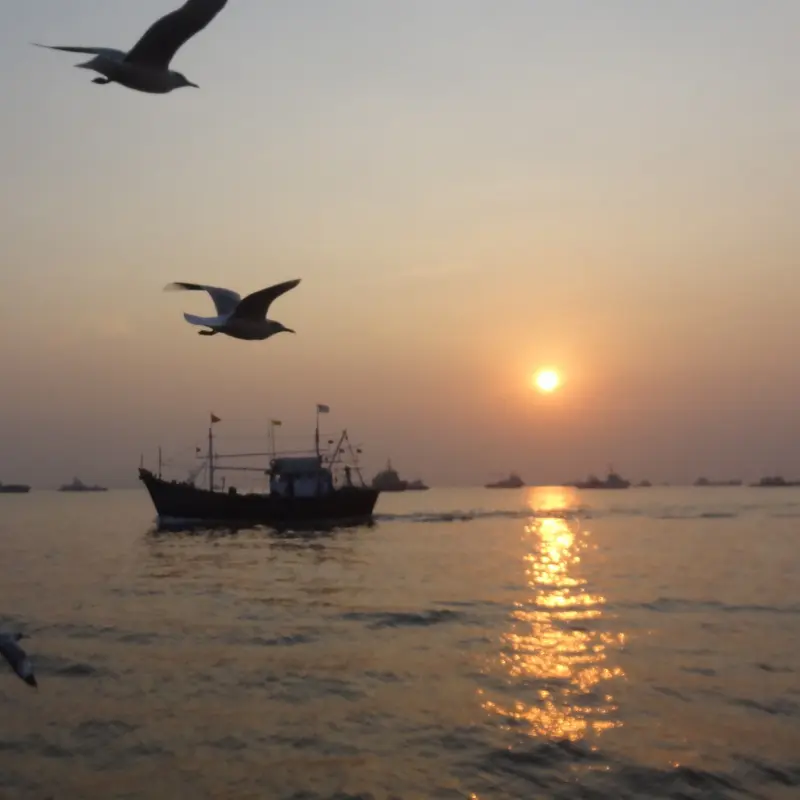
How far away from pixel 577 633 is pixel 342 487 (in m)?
57.5

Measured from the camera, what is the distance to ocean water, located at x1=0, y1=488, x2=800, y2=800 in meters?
16.3

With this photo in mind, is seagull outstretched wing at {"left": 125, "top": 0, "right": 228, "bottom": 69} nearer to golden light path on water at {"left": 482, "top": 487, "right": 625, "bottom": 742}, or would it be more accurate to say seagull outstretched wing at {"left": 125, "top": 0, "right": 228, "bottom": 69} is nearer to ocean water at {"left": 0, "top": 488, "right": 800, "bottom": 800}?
ocean water at {"left": 0, "top": 488, "right": 800, "bottom": 800}

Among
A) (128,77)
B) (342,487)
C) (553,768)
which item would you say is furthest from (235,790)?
(342,487)

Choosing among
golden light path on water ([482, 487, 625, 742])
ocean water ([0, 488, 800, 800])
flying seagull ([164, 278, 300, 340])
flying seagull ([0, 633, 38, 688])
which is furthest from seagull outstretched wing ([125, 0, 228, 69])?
golden light path on water ([482, 487, 625, 742])

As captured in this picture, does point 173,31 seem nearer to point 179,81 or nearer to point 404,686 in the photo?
point 179,81

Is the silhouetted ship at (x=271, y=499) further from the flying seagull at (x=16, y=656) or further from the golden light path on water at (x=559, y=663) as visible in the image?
the flying seagull at (x=16, y=656)

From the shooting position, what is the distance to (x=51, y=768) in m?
16.6

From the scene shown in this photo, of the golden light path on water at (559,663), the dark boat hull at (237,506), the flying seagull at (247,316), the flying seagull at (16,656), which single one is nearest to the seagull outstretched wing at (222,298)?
the flying seagull at (247,316)

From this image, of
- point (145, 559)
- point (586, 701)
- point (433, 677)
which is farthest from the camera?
point (145, 559)

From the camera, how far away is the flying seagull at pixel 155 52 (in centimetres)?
1029

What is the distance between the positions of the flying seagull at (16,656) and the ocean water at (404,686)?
834 millimetres

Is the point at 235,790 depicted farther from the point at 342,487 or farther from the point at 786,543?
the point at 342,487

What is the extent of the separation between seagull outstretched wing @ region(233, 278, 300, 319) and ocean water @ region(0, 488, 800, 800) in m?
5.15

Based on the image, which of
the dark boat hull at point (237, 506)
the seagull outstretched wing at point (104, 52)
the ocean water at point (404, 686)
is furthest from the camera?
the dark boat hull at point (237, 506)
